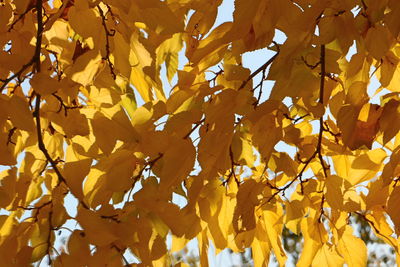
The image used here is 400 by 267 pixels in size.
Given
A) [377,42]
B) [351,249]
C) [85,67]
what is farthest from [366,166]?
[85,67]

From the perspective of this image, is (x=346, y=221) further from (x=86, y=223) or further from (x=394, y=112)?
(x=86, y=223)

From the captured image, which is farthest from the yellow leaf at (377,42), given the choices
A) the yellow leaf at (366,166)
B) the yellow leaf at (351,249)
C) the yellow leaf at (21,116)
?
the yellow leaf at (21,116)

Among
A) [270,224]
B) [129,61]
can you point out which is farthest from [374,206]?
[129,61]

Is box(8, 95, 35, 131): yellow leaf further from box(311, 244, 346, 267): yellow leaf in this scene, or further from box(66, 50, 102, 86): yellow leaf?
box(311, 244, 346, 267): yellow leaf

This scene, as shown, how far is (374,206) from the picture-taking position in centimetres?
118

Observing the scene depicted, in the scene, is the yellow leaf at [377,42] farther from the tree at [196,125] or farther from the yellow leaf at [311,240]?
the yellow leaf at [311,240]

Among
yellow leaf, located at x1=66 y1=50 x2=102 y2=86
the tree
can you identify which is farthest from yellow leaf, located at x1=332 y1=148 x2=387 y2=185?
Answer: yellow leaf, located at x1=66 y1=50 x2=102 y2=86

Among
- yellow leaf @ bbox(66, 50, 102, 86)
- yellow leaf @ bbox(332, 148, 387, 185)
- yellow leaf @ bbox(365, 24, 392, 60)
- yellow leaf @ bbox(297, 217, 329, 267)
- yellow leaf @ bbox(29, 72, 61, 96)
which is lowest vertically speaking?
yellow leaf @ bbox(297, 217, 329, 267)

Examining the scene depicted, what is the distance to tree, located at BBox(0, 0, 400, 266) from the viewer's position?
0.94m

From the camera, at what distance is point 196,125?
110 cm

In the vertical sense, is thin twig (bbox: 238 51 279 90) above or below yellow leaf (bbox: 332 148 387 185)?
above

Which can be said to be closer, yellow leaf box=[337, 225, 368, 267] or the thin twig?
the thin twig

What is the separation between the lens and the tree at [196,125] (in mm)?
939

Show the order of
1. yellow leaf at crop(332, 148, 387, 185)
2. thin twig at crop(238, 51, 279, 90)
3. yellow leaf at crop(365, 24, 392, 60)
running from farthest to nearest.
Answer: yellow leaf at crop(332, 148, 387, 185) < thin twig at crop(238, 51, 279, 90) < yellow leaf at crop(365, 24, 392, 60)
